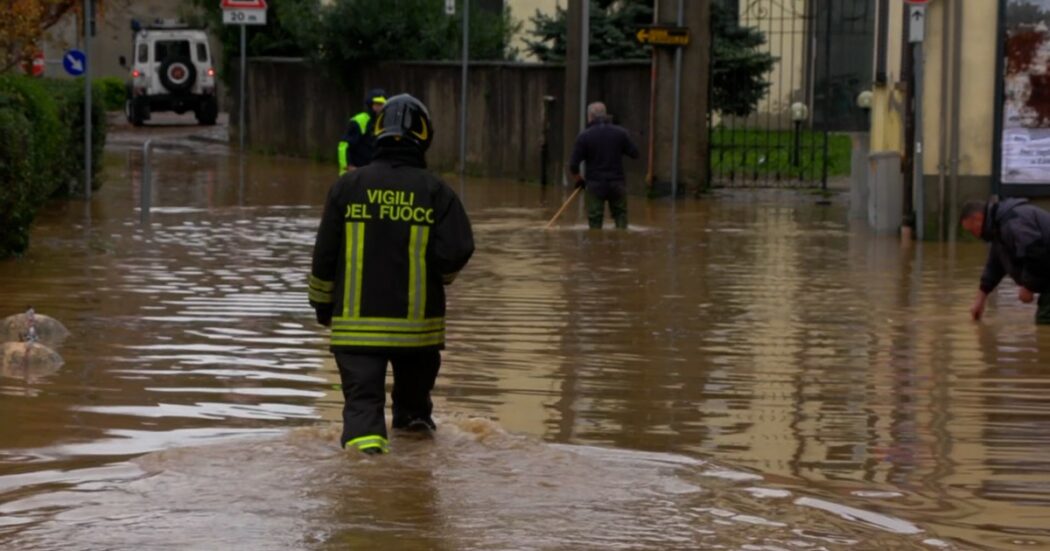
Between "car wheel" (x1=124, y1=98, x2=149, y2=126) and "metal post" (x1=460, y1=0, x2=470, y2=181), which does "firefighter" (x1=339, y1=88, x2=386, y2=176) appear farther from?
"car wheel" (x1=124, y1=98, x2=149, y2=126)

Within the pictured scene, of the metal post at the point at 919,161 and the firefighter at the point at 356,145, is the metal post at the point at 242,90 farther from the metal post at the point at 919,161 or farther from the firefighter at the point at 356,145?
the metal post at the point at 919,161

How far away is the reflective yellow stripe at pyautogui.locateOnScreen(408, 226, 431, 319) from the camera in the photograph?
8062mm

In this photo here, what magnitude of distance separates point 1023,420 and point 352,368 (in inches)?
136

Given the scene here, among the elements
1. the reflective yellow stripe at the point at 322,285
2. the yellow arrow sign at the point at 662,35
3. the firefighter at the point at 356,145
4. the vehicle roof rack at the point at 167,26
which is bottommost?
the reflective yellow stripe at the point at 322,285

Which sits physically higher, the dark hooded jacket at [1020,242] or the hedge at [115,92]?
the hedge at [115,92]

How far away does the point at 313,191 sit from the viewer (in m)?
28.1

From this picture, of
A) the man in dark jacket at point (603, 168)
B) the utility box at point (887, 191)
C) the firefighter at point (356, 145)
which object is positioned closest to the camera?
the firefighter at point (356, 145)

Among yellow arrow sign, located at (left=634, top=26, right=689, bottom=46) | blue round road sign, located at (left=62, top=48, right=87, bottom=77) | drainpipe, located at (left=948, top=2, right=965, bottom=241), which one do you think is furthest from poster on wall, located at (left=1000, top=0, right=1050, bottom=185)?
blue round road sign, located at (left=62, top=48, right=87, bottom=77)

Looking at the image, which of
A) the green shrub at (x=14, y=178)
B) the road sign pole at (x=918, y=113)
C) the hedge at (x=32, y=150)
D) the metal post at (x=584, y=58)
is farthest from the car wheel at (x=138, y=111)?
the green shrub at (x=14, y=178)

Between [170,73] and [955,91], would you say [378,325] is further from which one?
[170,73]

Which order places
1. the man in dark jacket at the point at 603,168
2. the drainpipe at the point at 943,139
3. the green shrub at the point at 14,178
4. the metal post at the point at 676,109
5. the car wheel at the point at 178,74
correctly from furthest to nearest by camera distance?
the car wheel at the point at 178,74 → the metal post at the point at 676,109 → the man in dark jacket at the point at 603,168 → the drainpipe at the point at 943,139 → the green shrub at the point at 14,178

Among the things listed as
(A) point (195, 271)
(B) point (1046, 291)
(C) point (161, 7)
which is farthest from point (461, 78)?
(C) point (161, 7)

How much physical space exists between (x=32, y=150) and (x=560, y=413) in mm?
8351

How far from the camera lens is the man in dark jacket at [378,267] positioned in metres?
8.03
